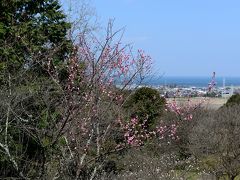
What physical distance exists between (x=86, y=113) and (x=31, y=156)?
2829 mm

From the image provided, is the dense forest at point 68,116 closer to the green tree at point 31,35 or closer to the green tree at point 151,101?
the green tree at point 31,35

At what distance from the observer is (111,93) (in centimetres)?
841

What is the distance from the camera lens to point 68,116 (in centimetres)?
682

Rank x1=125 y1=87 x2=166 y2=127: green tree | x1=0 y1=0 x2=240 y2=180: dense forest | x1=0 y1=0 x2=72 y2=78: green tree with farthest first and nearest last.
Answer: x1=125 y1=87 x2=166 y2=127: green tree → x1=0 y1=0 x2=72 y2=78: green tree → x1=0 y1=0 x2=240 y2=180: dense forest

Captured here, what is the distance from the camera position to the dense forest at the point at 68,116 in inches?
289

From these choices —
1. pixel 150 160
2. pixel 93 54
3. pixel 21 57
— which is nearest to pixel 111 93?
pixel 93 54

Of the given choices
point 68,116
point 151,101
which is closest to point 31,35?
point 68,116

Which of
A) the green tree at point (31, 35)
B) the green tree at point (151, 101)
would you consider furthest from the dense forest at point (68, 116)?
the green tree at point (151, 101)

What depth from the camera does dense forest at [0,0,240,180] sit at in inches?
289

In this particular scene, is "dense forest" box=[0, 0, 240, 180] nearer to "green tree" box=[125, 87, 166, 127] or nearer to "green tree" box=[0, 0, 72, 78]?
"green tree" box=[0, 0, 72, 78]

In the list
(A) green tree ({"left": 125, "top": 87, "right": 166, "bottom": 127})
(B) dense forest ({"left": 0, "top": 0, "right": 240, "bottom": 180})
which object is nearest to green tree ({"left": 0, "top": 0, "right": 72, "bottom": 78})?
(B) dense forest ({"left": 0, "top": 0, "right": 240, "bottom": 180})

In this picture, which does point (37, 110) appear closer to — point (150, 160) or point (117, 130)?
point (117, 130)

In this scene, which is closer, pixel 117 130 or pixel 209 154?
pixel 117 130

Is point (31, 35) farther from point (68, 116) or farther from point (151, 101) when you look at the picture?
point (151, 101)
